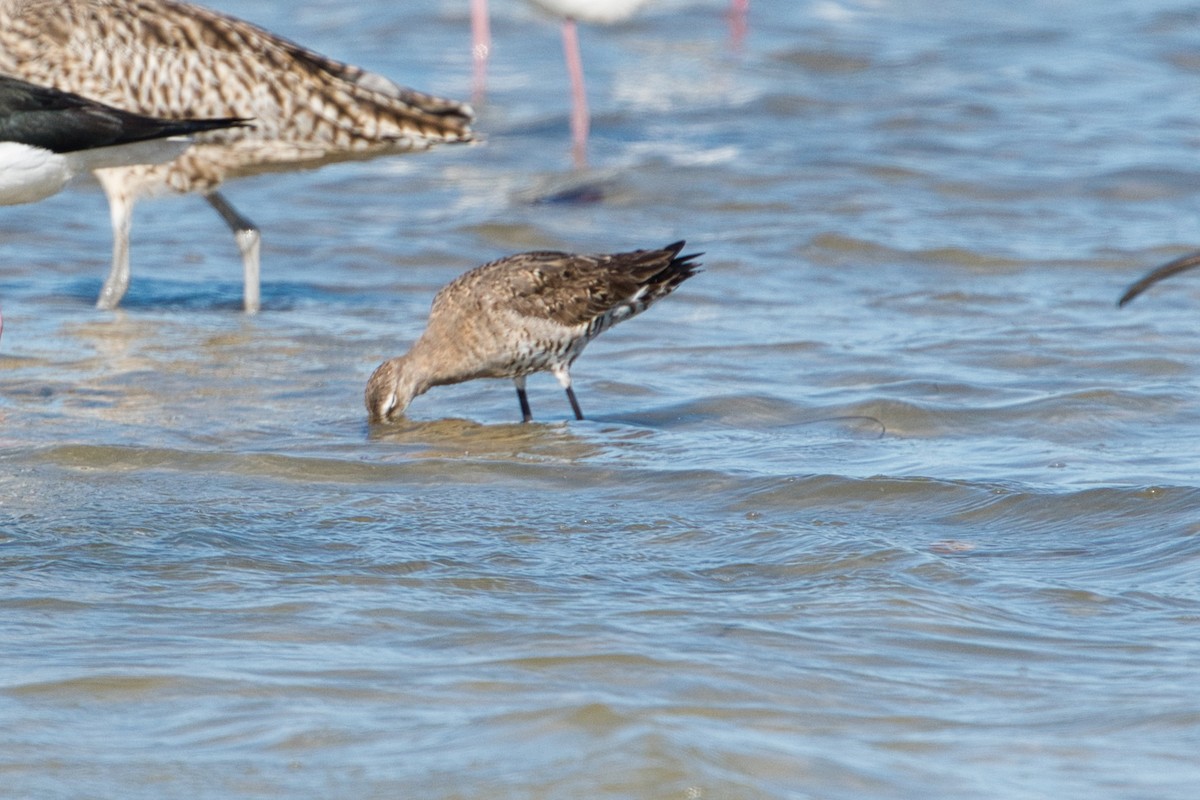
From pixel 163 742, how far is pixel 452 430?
353 centimetres

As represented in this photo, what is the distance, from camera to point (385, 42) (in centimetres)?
1944

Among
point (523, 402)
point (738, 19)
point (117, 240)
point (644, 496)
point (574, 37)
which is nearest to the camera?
point (644, 496)

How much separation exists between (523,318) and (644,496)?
1.55m

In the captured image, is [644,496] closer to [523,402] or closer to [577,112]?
[523,402]

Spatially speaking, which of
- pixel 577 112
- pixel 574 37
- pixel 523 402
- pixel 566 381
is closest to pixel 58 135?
pixel 523 402

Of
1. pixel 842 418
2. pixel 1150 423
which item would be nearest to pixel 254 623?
pixel 842 418

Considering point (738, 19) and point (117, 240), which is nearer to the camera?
point (117, 240)

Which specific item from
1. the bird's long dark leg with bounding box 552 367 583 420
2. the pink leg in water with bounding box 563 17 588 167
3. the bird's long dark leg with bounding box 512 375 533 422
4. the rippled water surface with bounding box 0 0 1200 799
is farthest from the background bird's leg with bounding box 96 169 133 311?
the pink leg in water with bounding box 563 17 588 167

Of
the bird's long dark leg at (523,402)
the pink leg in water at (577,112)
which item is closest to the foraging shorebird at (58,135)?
the bird's long dark leg at (523,402)

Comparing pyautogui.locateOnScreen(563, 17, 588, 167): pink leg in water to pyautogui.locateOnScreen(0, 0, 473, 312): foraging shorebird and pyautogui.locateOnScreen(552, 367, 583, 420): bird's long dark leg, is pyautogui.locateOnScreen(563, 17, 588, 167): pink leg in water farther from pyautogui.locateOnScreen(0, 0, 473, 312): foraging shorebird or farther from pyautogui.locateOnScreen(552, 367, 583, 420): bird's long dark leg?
pyautogui.locateOnScreen(552, 367, 583, 420): bird's long dark leg

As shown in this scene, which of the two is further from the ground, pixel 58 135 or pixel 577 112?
pixel 58 135

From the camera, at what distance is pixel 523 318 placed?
7.89 m

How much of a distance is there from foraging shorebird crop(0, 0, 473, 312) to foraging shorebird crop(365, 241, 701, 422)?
2.34 m

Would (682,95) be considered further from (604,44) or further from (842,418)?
(842,418)
